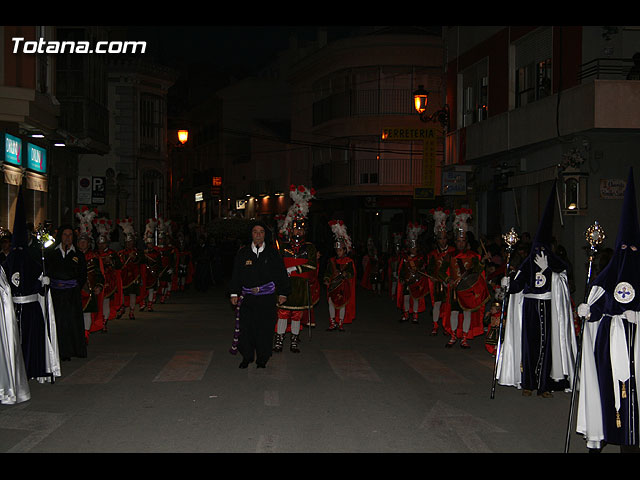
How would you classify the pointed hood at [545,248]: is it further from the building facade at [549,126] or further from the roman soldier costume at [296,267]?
the building facade at [549,126]

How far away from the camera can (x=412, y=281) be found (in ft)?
61.0

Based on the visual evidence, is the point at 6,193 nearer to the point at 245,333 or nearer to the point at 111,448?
the point at 245,333

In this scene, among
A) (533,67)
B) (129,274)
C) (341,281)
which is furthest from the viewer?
(533,67)

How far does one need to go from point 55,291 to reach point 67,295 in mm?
180

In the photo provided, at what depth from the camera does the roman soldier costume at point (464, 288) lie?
1441 centimetres

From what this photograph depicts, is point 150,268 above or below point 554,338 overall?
above

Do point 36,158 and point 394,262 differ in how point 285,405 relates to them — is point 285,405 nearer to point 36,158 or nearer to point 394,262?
point 394,262

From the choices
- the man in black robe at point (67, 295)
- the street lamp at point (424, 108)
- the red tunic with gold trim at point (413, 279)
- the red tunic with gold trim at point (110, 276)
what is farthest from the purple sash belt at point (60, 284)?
the street lamp at point (424, 108)

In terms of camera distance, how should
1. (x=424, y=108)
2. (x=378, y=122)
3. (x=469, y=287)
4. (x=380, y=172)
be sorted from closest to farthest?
(x=469, y=287) < (x=424, y=108) < (x=378, y=122) < (x=380, y=172)

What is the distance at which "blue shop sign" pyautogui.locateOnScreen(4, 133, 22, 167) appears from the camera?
2123 cm

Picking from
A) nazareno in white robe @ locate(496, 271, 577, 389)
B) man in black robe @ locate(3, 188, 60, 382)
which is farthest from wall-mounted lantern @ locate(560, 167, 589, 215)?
man in black robe @ locate(3, 188, 60, 382)

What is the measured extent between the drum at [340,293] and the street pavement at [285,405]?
5.92ft

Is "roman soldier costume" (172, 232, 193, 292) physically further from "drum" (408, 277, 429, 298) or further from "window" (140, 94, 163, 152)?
"window" (140, 94, 163, 152)

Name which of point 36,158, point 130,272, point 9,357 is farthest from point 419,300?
point 36,158
